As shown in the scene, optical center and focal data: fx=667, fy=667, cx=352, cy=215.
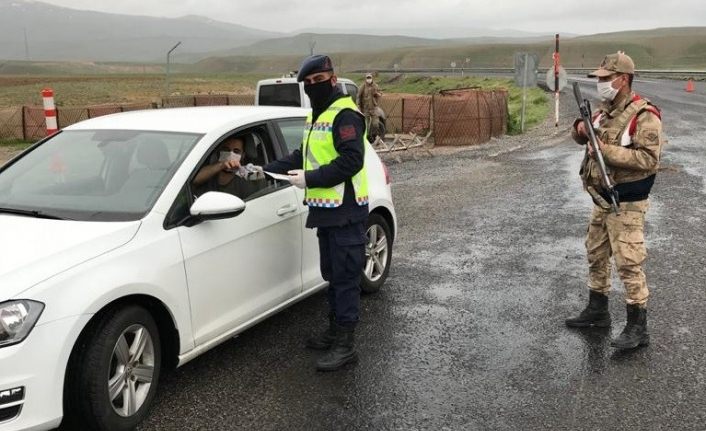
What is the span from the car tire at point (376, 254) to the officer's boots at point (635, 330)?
1.90 meters

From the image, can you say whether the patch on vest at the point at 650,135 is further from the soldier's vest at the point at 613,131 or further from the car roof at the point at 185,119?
the car roof at the point at 185,119

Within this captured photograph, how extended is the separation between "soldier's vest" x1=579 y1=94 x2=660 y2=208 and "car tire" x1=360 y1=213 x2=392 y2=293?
66.7 inches

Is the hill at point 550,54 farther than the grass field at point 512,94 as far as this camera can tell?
Yes

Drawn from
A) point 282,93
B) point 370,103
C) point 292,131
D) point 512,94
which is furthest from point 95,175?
point 512,94

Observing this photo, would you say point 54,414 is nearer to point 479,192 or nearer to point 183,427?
point 183,427

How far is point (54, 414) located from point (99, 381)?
24 centimetres

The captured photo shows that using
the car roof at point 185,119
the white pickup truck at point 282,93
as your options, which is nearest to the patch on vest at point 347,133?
the car roof at point 185,119

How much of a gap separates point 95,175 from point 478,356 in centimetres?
265

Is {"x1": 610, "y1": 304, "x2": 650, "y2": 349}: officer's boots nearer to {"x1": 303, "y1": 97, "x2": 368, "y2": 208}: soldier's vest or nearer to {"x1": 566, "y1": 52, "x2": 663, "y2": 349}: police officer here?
{"x1": 566, "y1": 52, "x2": 663, "y2": 349}: police officer

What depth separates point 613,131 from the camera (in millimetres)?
4277

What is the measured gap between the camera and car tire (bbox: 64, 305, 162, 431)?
3.06 meters

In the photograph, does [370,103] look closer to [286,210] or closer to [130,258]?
[286,210]

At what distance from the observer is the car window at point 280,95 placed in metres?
13.5

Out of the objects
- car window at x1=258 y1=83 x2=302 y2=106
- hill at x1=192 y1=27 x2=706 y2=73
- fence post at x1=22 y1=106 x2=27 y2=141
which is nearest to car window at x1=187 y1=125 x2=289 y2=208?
car window at x1=258 y1=83 x2=302 y2=106
